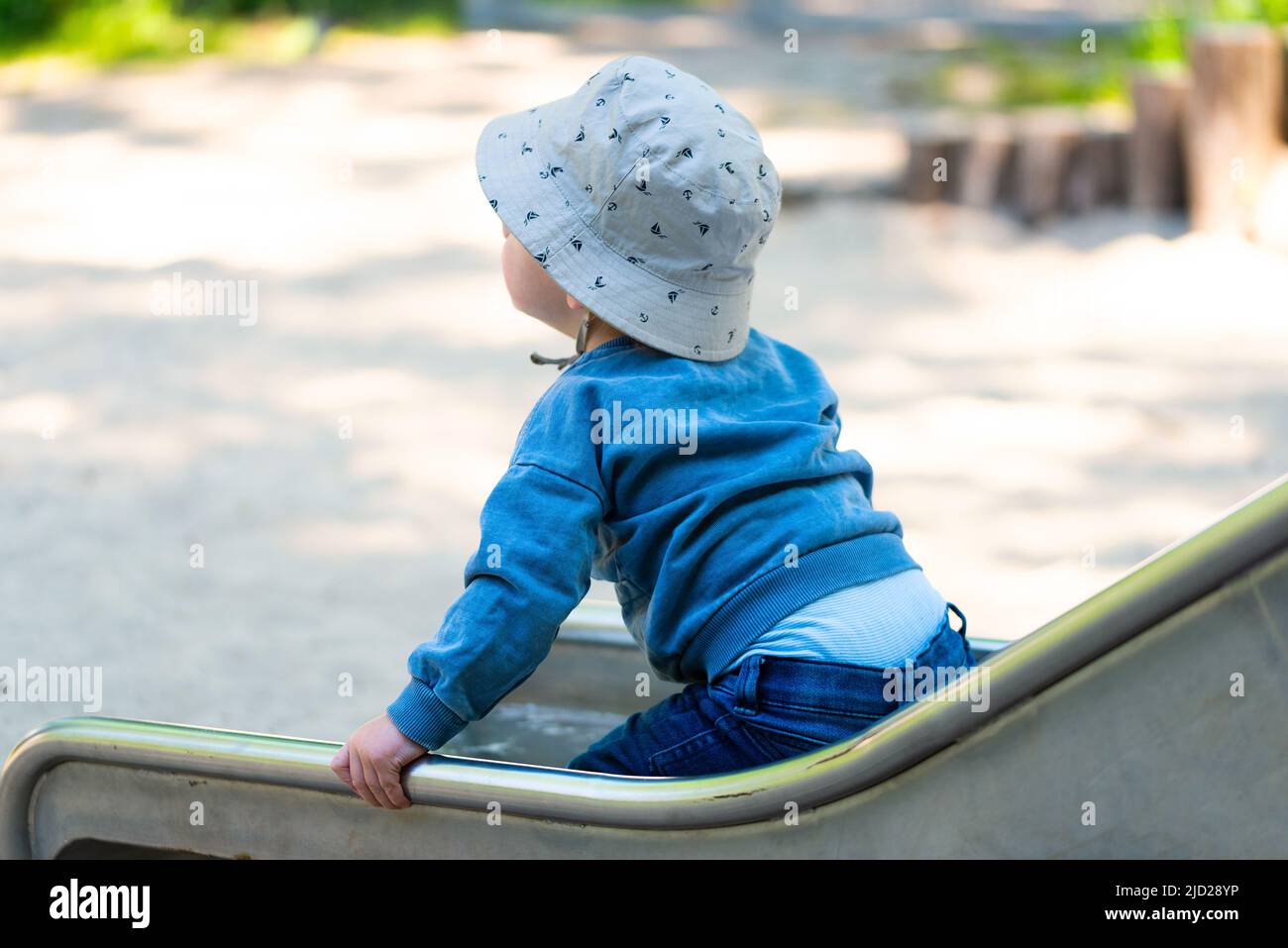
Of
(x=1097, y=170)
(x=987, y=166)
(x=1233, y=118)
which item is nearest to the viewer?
(x=1233, y=118)

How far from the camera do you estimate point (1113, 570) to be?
2695 millimetres

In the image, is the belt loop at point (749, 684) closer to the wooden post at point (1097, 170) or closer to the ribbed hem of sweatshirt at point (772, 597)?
the ribbed hem of sweatshirt at point (772, 597)

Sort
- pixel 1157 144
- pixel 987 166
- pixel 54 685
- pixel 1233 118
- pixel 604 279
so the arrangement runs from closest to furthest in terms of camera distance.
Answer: pixel 604 279, pixel 54 685, pixel 1233 118, pixel 1157 144, pixel 987 166

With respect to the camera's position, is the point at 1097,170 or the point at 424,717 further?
the point at 1097,170

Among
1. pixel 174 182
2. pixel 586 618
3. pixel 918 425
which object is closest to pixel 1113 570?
pixel 918 425

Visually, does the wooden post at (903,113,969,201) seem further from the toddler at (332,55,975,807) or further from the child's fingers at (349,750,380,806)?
the child's fingers at (349,750,380,806)

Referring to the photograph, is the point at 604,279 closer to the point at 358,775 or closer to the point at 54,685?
the point at 358,775

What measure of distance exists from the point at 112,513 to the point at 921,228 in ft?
9.51

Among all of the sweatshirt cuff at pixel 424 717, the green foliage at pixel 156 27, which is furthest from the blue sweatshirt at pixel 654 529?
the green foliage at pixel 156 27

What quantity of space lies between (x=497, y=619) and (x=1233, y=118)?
4.02m

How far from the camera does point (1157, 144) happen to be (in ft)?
15.8

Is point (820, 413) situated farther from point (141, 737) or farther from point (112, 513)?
point (112, 513)

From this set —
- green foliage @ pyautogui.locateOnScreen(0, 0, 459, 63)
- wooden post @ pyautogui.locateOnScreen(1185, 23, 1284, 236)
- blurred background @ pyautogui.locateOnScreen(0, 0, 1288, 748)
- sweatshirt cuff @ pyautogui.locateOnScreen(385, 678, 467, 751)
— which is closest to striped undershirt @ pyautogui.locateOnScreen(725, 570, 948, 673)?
sweatshirt cuff @ pyautogui.locateOnScreen(385, 678, 467, 751)
